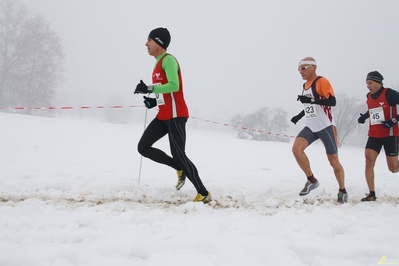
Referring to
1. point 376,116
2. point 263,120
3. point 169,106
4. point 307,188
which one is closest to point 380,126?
point 376,116

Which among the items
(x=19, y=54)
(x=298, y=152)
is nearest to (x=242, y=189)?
(x=298, y=152)

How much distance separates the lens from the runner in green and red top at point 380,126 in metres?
4.16

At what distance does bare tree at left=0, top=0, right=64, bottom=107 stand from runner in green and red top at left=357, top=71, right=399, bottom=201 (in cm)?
2915

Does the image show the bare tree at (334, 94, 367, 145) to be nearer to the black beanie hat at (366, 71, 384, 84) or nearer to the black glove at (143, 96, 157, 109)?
the black beanie hat at (366, 71, 384, 84)

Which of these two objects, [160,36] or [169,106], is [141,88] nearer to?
[169,106]

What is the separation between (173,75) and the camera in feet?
11.1

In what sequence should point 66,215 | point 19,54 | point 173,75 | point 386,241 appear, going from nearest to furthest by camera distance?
point 386,241 < point 66,215 < point 173,75 < point 19,54

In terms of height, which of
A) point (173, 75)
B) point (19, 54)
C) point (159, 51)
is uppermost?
point (19, 54)

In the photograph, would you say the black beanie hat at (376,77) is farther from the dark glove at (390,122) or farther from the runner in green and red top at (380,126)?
the dark glove at (390,122)

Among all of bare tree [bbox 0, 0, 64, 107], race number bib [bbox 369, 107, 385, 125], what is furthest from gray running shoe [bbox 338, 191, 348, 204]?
bare tree [bbox 0, 0, 64, 107]

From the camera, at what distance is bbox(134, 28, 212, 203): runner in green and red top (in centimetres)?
340

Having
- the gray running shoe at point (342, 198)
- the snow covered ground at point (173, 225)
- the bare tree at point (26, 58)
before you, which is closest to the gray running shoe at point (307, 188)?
the snow covered ground at point (173, 225)

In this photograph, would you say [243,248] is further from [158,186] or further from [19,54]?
[19,54]

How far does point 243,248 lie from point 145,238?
833mm
